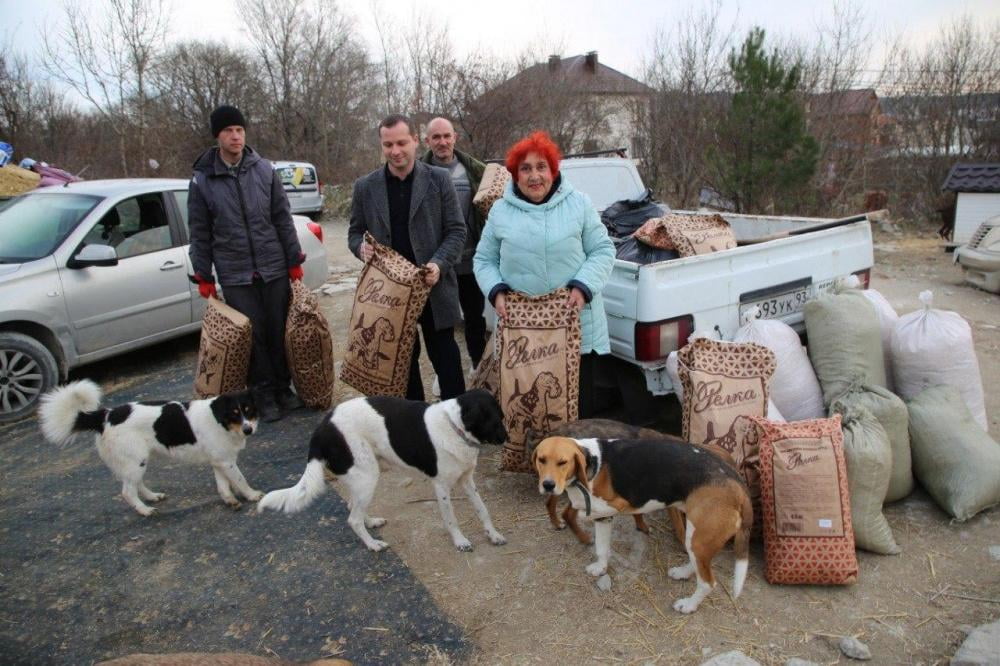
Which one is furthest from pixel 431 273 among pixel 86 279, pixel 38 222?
pixel 38 222

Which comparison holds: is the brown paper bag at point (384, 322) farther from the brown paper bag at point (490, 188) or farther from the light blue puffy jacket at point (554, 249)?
the brown paper bag at point (490, 188)

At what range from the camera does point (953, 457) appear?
327cm

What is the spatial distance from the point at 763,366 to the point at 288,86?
1067 inches

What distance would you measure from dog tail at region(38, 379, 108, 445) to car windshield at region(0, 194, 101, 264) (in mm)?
2385

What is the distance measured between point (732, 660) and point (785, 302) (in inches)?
97.5

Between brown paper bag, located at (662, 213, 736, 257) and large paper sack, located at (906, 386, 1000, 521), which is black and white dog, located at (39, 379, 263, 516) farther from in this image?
large paper sack, located at (906, 386, 1000, 521)

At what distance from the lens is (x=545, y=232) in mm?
3455

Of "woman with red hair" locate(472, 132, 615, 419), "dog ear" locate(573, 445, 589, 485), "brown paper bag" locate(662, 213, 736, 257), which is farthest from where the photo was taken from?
"brown paper bag" locate(662, 213, 736, 257)

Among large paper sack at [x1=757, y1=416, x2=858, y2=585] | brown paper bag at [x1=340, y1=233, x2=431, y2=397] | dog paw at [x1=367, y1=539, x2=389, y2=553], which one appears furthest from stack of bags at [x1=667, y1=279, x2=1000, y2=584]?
dog paw at [x1=367, y1=539, x2=389, y2=553]

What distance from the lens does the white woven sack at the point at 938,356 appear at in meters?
3.69

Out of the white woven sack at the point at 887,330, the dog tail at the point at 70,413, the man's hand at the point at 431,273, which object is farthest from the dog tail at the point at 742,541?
the dog tail at the point at 70,413

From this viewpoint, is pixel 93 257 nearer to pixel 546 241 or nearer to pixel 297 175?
pixel 546 241

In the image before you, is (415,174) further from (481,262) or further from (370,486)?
(370,486)

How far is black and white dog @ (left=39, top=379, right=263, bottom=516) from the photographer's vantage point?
11.6 ft
